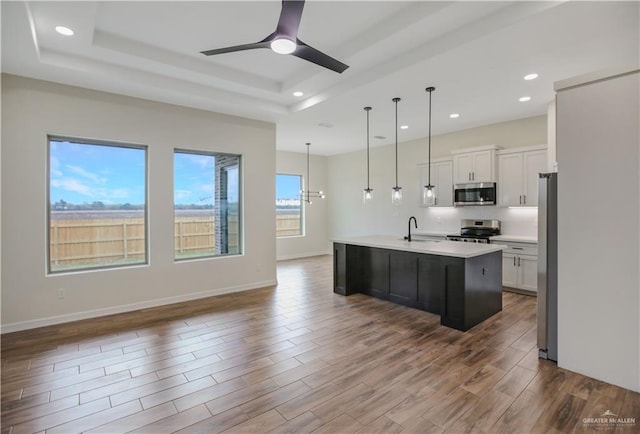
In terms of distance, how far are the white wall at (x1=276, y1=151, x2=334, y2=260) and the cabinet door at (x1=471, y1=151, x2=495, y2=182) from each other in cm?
462

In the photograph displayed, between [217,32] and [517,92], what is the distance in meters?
3.98

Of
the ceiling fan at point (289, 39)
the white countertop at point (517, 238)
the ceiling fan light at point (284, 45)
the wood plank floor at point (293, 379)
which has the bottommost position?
the wood plank floor at point (293, 379)

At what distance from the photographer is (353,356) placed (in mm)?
3094

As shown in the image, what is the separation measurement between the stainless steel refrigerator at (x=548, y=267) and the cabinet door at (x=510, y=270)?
245cm

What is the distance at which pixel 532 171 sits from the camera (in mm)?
5375

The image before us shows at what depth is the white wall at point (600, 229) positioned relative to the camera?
8.18 feet

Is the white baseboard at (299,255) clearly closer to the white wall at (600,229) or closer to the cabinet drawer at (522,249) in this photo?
the cabinet drawer at (522,249)

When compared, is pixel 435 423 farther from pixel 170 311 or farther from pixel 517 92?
pixel 517 92

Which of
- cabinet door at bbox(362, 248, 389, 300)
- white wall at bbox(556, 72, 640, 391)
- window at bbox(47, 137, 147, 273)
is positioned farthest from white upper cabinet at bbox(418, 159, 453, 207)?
window at bbox(47, 137, 147, 273)

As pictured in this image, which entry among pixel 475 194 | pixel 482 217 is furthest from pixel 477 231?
pixel 475 194

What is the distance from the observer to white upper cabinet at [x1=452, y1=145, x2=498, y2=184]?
578 cm

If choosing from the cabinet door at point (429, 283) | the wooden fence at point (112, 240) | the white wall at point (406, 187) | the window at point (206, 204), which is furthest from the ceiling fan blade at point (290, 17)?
the white wall at point (406, 187)

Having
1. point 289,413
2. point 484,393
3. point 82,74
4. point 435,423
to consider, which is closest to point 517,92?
point 484,393

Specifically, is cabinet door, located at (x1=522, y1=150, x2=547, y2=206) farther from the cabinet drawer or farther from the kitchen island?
the kitchen island
